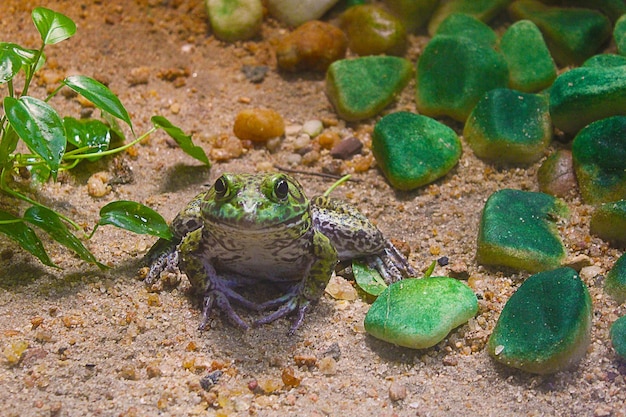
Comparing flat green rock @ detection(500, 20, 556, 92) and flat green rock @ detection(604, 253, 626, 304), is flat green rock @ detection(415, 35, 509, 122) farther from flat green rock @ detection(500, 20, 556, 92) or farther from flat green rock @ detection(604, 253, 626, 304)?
flat green rock @ detection(604, 253, 626, 304)

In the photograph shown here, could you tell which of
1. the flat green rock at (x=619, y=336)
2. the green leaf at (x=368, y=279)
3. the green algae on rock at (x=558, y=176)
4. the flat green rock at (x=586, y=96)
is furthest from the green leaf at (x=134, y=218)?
the flat green rock at (x=586, y=96)

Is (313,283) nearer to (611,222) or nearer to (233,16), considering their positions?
(611,222)

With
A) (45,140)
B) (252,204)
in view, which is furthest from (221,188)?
(45,140)

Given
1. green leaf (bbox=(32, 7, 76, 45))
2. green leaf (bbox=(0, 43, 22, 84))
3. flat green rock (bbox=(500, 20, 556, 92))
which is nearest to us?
green leaf (bbox=(0, 43, 22, 84))

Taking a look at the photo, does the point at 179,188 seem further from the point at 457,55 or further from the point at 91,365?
the point at 457,55

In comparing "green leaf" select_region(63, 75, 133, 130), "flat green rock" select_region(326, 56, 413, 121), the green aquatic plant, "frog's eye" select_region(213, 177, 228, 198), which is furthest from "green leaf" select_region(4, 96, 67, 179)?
"flat green rock" select_region(326, 56, 413, 121)

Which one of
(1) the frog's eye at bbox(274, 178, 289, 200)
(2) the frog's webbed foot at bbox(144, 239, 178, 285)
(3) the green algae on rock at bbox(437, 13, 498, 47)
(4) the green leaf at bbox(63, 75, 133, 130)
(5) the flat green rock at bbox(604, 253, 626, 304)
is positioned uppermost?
(4) the green leaf at bbox(63, 75, 133, 130)

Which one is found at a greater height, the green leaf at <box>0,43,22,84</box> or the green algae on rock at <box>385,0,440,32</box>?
the green leaf at <box>0,43,22,84</box>
